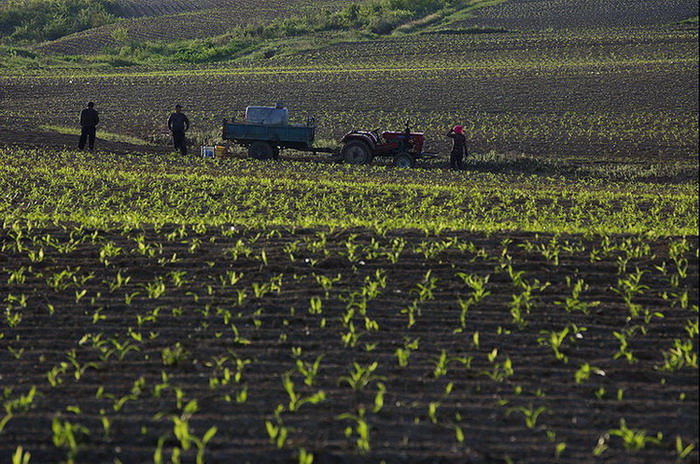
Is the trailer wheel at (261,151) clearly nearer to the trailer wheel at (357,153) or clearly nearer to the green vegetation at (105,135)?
the trailer wheel at (357,153)

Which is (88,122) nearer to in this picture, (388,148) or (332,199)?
(388,148)

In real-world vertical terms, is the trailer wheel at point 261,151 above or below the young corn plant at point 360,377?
below

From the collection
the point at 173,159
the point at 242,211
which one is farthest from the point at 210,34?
the point at 242,211

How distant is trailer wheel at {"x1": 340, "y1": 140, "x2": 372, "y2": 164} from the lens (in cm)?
2272

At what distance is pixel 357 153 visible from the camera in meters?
22.8

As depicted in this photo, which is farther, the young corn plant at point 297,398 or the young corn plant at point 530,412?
the young corn plant at point 297,398

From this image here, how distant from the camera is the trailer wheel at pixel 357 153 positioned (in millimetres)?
22719

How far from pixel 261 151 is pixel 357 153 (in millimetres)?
2569

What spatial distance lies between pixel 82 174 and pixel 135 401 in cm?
1229

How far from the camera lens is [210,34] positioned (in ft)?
210

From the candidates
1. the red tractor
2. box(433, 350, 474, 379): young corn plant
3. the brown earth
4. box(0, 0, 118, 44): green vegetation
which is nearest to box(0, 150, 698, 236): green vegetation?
the brown earth

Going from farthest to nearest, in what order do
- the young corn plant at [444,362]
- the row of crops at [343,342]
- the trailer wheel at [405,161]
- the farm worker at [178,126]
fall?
the farm worker at [178,126] → the trailer wheel at [405,161] → the young corn plant at [444,362] → the row of crops at [343,342]

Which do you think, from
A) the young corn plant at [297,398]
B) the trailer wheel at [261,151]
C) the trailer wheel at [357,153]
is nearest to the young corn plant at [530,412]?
the young corn plant at [297,398]

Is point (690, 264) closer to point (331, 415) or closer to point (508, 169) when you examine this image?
point (331, 415)
